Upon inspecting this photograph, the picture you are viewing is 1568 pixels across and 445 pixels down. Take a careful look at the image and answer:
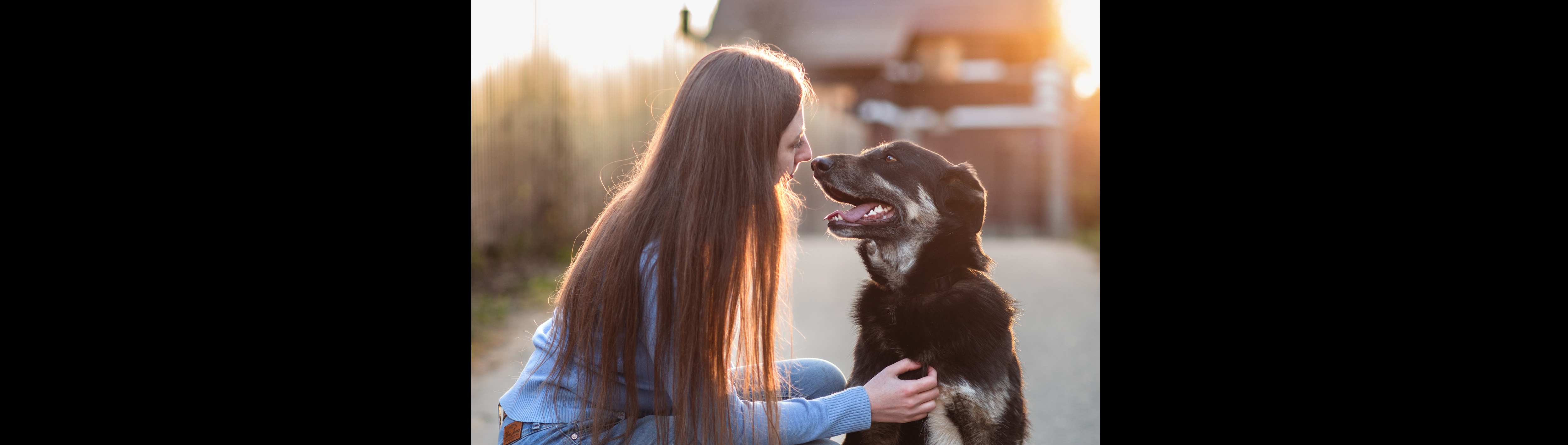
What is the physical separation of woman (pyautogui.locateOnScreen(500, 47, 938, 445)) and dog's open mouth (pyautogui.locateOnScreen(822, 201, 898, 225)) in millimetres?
166

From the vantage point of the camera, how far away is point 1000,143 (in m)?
4.14

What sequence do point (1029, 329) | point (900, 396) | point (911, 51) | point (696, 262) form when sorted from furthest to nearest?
1. point (1029, 329)
2. point (911, 51)
3. point (900, 396)
4. point (696, 262)

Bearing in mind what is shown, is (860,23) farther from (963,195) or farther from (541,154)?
(541,154)

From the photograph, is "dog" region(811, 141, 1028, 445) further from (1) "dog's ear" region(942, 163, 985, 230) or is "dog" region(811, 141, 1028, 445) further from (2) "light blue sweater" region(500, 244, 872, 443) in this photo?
(2) "light blue sweater" region(500, 244, 872, 443)

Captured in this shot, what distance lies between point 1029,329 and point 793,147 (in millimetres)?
4094

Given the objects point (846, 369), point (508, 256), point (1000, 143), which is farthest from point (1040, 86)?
point (508, 256)

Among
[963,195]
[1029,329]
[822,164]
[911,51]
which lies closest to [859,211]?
[822,164]

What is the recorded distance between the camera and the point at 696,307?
65.4 inches

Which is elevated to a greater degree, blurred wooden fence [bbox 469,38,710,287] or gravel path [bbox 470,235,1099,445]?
blurred wooden fence [bbox 469,38,710,287]

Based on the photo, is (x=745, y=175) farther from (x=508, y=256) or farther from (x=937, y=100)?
(x=508, y=256)

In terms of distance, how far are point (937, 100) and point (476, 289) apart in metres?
3.97

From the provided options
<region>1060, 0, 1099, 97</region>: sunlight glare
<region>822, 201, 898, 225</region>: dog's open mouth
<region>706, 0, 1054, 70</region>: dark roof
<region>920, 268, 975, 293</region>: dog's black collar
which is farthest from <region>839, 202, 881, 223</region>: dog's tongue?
<region>706, 0, 1054, 70</region>: dark roof

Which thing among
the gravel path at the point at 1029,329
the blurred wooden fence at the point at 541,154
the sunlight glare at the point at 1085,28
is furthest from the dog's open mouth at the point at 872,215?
the blurred wooden fence at the point at 541,154

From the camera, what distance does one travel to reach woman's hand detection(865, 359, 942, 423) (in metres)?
1.77
